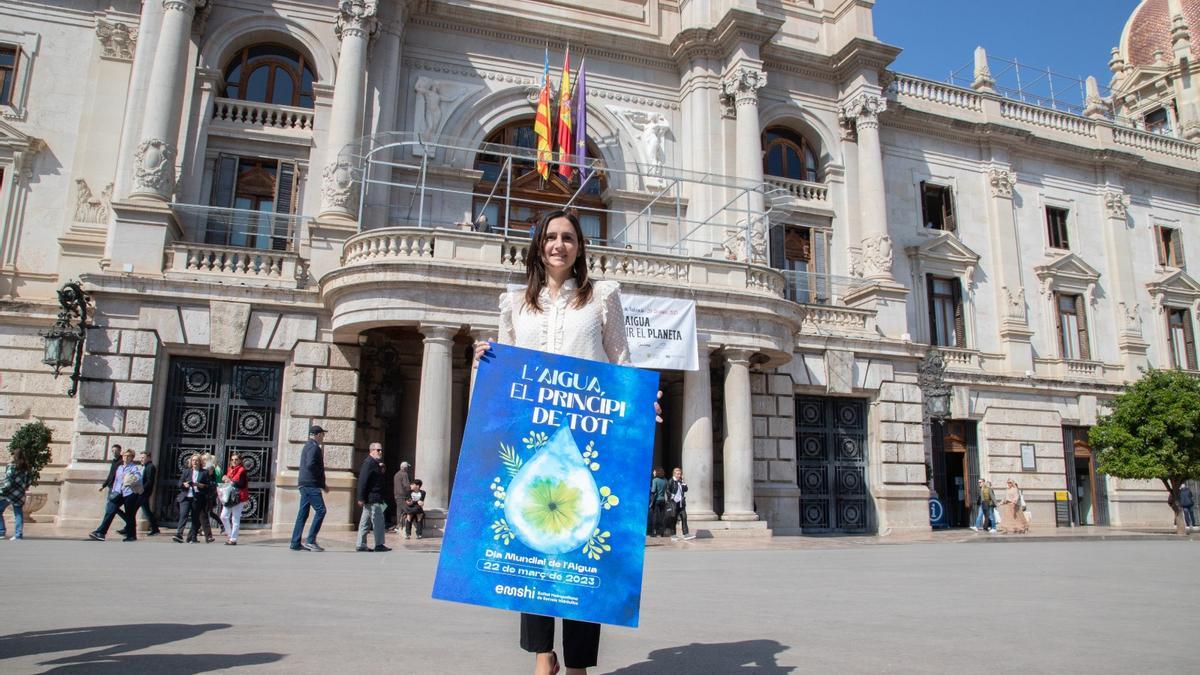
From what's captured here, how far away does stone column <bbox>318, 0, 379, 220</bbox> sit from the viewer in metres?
19.9

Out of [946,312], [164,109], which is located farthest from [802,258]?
[164,109]

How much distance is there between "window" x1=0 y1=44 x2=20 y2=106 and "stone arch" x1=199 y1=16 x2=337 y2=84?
15.5 feet

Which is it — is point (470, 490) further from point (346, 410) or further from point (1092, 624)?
point (346, 410)

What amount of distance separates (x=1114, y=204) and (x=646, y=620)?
33.6 meters

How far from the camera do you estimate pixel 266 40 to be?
22.2 meters

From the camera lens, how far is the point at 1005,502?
24250 mm

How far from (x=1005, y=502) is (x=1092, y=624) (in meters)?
19.9

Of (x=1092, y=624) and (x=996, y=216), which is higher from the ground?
(x=996, y=216)

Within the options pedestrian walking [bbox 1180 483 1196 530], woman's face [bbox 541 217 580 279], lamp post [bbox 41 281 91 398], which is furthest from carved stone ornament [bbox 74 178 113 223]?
pedestrian walking [bbox 1180 483 1196 530]

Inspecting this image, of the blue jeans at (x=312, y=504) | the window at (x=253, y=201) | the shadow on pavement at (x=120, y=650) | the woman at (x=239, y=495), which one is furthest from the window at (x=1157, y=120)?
the shadow on pavement at (x=120, y=650)

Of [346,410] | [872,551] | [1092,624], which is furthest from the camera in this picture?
[346,410]

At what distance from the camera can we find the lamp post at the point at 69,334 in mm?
17297

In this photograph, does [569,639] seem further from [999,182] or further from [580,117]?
[999,182]

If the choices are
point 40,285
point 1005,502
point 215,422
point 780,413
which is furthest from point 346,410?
point 1005,502
